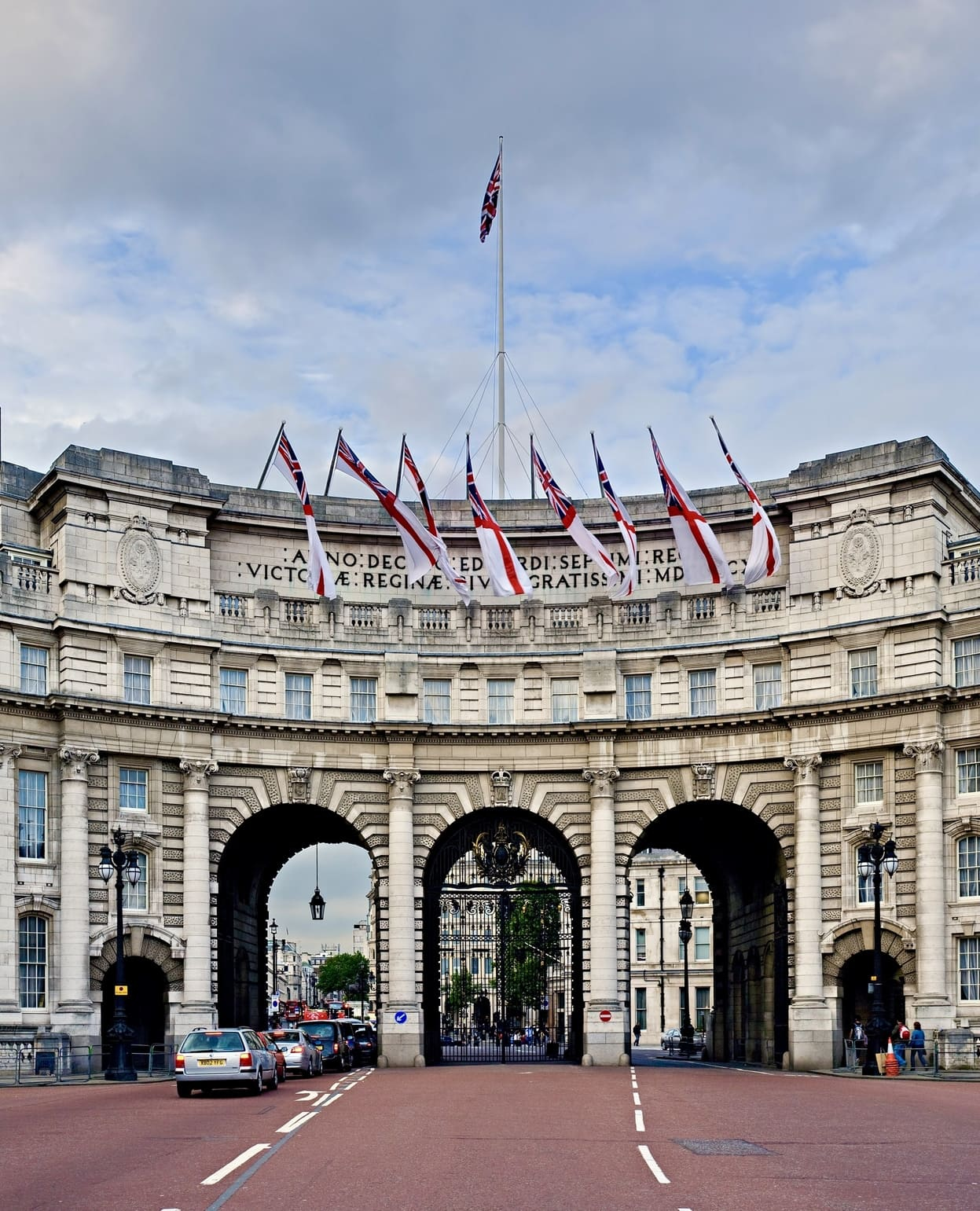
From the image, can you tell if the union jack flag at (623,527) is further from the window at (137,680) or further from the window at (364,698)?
the window at (137,680)

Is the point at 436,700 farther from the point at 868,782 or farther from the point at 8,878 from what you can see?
the point at 8,878

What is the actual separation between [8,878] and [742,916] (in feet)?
94.4

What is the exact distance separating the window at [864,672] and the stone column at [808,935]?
8.77 feet

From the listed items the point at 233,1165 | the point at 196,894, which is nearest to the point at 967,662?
the point at 196,894

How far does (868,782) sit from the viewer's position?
60344 mm

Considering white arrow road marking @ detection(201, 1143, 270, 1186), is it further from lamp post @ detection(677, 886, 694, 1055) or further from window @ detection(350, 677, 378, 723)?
lamp post @ detection(677, 886, 694, 1055)

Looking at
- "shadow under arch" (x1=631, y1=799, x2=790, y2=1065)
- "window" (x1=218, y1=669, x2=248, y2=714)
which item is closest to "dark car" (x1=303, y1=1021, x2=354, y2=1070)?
"window" (x1=218, y1=669, x2=248, y2=714)

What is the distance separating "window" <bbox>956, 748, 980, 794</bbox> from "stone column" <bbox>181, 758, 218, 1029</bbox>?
2520cm

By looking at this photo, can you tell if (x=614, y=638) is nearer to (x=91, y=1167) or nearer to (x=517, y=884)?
(x=517, y=884)

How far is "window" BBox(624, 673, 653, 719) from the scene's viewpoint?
63.9m

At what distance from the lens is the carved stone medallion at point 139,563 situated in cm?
6088

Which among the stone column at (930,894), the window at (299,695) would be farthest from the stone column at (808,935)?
the window at (299,695)

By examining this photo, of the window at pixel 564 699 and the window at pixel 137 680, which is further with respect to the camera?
the window at pixel 564 699

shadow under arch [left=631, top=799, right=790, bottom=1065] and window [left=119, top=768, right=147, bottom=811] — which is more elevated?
window [left=119, top=768, right=147, bottom=811]
